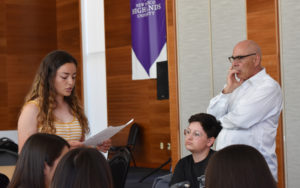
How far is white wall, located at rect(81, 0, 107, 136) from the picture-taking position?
29.3 ft

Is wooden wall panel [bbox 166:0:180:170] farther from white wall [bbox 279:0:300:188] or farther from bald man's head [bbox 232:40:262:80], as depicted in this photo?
bald man's head [bbox 232:40:262:80]

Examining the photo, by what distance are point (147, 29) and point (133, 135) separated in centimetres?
188

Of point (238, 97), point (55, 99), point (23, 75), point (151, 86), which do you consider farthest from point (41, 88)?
point (23, 75)

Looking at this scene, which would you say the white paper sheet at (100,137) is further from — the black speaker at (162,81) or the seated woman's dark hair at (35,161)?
the black speaker at (162,81)

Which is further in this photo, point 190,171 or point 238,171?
point 190,171

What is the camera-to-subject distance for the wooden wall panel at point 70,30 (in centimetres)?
912

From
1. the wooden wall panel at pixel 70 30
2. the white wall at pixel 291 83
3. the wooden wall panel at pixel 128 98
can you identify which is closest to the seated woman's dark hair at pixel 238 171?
the white wall at pixel 291 83

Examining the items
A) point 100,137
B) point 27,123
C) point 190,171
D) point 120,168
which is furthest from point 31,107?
point 190,171

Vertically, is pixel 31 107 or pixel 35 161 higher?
pixel 31 107

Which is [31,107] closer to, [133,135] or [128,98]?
[133,135]

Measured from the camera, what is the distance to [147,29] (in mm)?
7980

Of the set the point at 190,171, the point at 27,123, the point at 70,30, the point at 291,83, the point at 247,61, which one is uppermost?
the point at 70,30

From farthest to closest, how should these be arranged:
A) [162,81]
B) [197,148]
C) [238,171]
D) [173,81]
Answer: [162,81] < [173,81] < [197,148] < [238,171]

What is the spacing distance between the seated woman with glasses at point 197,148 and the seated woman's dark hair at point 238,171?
5.42ft
